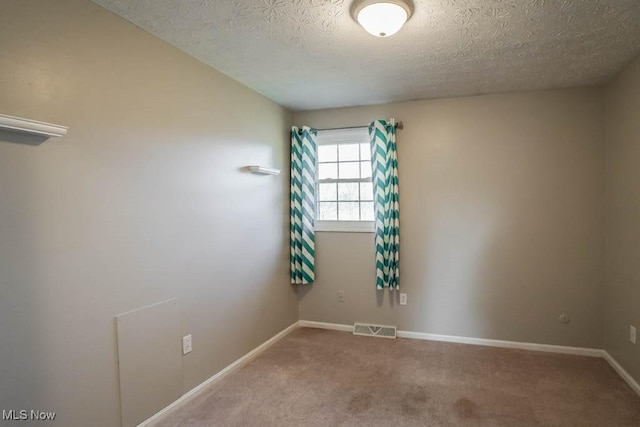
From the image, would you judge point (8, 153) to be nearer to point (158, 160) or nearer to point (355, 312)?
point (158, 160)

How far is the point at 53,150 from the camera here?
1.67m

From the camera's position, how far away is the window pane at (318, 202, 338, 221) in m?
3.97

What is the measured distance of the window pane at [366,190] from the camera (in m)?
3.84

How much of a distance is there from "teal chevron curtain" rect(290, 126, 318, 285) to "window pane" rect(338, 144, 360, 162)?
11.8 inches

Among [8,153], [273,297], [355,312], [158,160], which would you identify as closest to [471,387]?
[355,312]

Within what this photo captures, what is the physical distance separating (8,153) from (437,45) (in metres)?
2.38

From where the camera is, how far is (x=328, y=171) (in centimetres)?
399

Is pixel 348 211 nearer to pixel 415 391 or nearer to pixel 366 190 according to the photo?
pixel 366 190

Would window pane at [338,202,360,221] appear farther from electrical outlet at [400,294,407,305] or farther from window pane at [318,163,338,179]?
electrical outlet at [400,294,407,305]

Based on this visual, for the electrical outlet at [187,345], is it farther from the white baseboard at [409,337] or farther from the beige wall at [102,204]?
the white baseboard at [409,337]

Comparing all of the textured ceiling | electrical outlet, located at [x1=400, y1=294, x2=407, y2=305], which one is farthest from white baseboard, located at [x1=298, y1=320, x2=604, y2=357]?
the textured ceiling

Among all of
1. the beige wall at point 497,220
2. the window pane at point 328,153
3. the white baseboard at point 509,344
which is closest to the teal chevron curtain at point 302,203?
the window pane at point 328,153

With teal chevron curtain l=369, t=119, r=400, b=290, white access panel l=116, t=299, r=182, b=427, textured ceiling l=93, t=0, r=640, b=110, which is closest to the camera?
textured ceiling l=93, t=0, r=640, b=110

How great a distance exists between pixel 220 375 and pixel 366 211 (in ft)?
6.91
